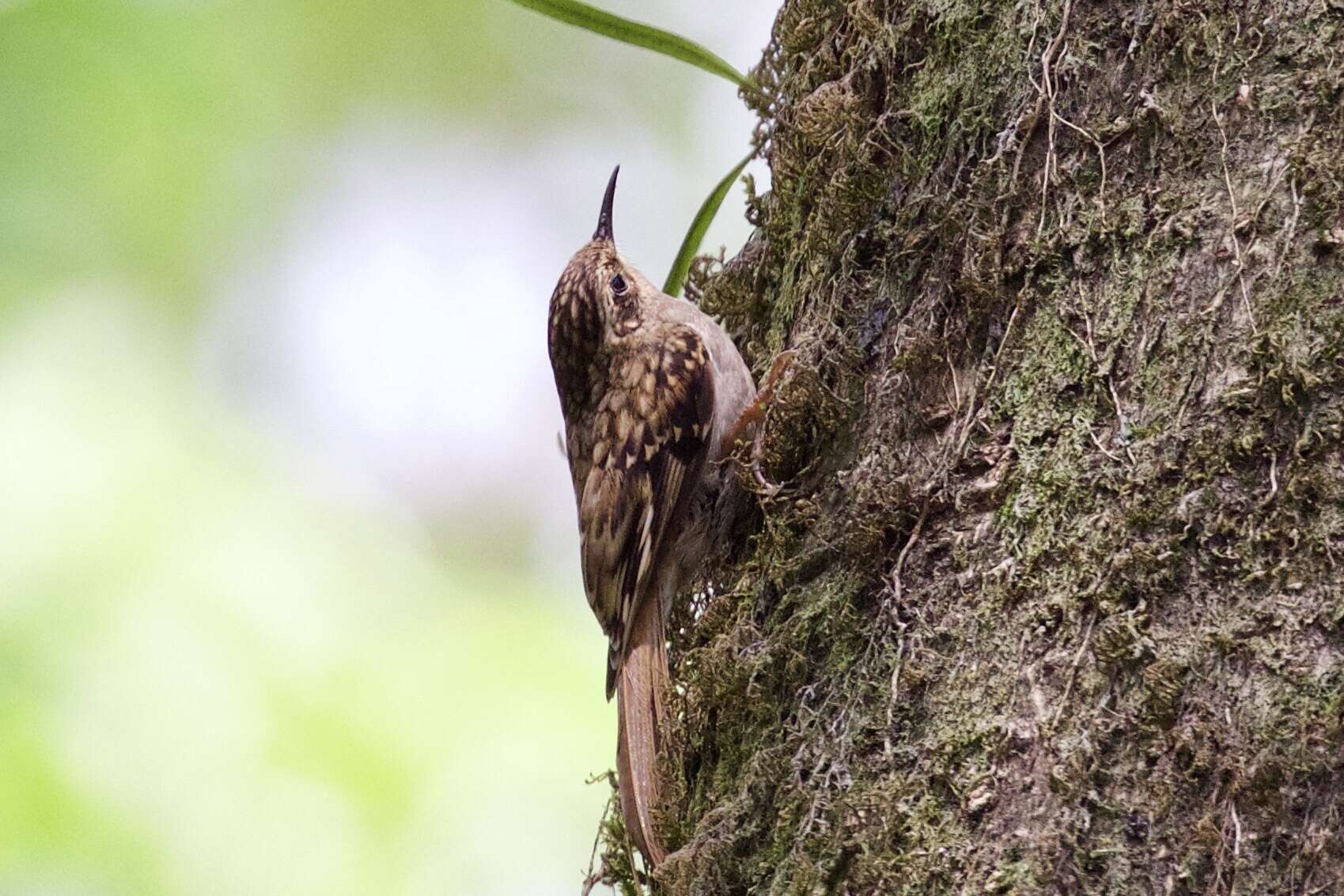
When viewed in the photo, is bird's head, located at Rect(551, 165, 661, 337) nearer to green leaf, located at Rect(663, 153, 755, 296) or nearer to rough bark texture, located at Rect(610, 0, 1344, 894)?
green leaf, located at Rect(663, 153, 755, 296)

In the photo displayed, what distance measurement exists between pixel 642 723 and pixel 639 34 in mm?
1581

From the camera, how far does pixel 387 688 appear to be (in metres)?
4.22

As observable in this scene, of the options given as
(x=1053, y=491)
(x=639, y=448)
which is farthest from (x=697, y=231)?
(x=1053, y=491)

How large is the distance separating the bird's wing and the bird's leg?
11 centimetres

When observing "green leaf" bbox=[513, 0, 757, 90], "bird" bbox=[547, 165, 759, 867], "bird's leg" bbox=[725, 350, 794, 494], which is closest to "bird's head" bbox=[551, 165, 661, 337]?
"bird" bbox=[547, 165, 759, 867]

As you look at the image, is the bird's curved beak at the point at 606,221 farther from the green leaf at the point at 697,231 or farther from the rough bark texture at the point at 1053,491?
the rough bark texture at the point at 1053,491

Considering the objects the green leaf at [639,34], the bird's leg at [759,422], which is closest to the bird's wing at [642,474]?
the bird's leg at [759,422]

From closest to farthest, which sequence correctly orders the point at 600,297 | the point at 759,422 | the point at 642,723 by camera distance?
the point at 642,723, the point at 759,422, the point at 600,297

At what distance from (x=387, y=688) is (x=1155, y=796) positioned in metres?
3.37

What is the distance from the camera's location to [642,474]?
8.51 ft

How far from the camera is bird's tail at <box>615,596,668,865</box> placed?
6.43 ft

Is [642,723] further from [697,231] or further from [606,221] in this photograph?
[606,221]

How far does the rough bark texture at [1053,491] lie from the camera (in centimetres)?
131

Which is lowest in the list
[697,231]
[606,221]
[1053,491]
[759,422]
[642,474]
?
[1053,491]
